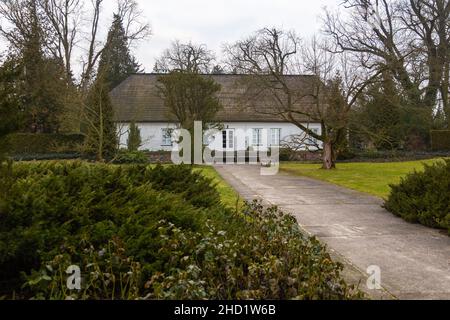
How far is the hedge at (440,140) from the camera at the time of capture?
29.2m

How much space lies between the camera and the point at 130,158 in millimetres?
25203

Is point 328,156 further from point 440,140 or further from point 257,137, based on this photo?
point 257,137

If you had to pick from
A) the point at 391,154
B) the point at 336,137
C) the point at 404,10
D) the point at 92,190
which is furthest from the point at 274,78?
the point at 92,190

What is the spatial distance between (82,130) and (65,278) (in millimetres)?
27664

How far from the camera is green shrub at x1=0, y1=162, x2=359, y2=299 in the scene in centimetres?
336

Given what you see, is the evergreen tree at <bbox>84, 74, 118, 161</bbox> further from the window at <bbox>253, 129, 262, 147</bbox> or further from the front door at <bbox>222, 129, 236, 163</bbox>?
the window at <bbox>253, 129, 262, 147</bbox>

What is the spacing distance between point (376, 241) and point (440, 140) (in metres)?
26.6

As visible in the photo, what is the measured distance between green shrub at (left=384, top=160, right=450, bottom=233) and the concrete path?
21 centimetres

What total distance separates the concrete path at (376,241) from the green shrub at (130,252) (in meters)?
0.85

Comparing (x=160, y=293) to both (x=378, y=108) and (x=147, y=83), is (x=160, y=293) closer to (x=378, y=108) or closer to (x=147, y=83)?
(x=378, y=108)

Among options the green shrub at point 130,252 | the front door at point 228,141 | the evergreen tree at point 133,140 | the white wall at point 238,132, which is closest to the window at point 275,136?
the white wall at point 238,132

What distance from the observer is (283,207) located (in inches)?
374

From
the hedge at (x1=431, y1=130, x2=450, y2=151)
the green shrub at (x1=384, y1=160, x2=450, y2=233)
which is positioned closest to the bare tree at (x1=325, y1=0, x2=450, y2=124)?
the hedge at (x1=431, y1=130, x2=450, y2=151)

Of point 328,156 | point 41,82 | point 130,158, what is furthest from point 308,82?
point 41,82
